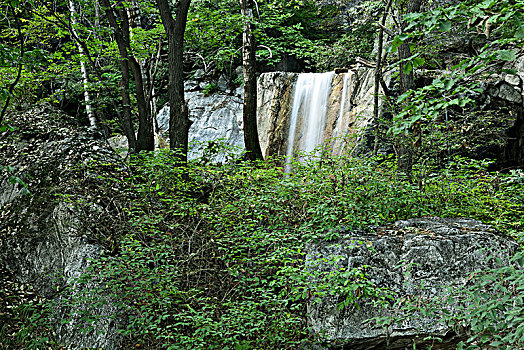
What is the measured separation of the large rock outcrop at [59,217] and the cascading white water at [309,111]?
5750 millimetres

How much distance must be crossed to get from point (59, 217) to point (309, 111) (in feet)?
24.1

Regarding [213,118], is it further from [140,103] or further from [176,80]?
[176,80]

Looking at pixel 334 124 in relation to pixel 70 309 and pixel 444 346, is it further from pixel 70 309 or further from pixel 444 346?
pixel 70 309

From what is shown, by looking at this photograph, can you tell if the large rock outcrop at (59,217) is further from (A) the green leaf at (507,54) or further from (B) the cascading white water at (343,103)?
(B) the cascading white water at (343,103)

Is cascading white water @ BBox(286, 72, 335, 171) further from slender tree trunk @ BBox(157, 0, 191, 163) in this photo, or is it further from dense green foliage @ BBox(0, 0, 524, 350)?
dense green foliage @ BBox(0, 0, 524, 350)

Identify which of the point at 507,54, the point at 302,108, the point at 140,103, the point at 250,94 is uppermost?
the point at 250,94

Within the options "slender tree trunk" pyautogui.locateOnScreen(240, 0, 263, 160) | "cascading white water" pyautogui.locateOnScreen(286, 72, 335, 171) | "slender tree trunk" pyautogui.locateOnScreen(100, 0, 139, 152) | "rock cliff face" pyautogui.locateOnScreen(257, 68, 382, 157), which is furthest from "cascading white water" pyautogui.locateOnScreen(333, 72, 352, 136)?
"slender tree trunk" pyautogui.locateOnScreen(100, 0, 139, 152)

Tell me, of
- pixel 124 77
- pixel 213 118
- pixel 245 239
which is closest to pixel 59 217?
pixel 245 239

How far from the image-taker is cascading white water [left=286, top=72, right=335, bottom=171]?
1001 centimetres

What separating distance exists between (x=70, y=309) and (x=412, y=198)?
3.96 metres

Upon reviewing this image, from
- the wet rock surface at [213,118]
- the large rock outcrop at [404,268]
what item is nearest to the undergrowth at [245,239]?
the large rock outcrop at [404,268]

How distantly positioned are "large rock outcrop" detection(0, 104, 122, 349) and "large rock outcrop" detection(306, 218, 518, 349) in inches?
83.0

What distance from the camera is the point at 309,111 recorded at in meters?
10.3

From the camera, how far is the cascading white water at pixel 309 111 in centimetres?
1001
